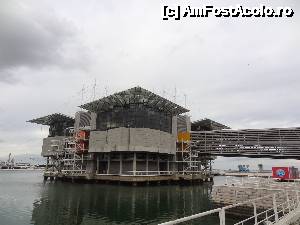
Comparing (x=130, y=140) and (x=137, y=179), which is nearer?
(x=137, y=179)

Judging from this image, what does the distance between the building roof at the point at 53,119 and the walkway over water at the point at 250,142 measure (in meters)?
44.5

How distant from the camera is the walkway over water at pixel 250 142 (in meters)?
78.5

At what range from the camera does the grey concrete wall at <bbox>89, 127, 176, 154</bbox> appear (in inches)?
2726

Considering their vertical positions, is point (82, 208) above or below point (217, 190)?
below

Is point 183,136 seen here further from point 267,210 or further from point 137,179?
point 267,210

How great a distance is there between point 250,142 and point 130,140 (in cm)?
3671

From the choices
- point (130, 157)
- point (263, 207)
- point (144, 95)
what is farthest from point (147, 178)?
point (263, 207)

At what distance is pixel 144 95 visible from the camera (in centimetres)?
7231

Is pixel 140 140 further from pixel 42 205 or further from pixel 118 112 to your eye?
pixel 42 205

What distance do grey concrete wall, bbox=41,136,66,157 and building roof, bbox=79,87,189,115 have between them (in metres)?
19.8

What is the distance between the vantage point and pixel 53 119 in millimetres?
99688

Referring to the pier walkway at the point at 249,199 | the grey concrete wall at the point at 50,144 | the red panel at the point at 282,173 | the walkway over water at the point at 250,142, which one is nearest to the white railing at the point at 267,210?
the pier walkway at the point at 249,199

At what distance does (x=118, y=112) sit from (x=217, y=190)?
5062cm

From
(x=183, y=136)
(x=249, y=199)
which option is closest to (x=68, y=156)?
(x=183, y=136)
